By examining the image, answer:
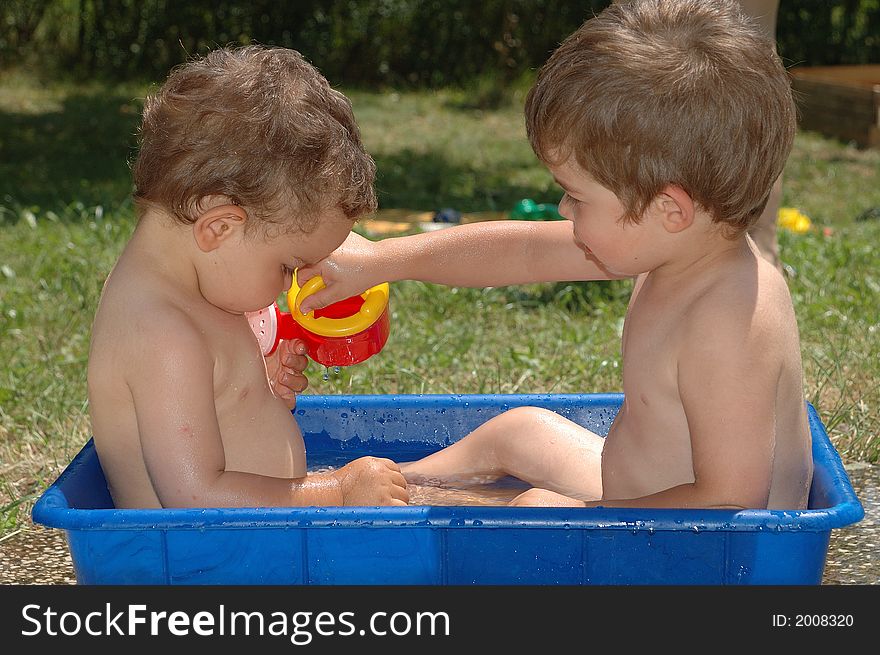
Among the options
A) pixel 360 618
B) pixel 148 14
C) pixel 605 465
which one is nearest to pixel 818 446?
pixel 605 465

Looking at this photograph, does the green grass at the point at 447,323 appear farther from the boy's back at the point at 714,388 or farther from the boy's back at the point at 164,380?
the boy's back at the point at 714,388

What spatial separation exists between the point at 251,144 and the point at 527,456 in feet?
2.92

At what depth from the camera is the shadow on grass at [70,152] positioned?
612 centimetres

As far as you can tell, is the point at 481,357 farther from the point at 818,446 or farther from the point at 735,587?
the point at 735,587

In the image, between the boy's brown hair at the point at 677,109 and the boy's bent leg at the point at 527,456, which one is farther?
the boy's bent leg at the point at 527,456

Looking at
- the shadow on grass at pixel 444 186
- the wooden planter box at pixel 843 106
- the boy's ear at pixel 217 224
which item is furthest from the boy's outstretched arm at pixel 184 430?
the wooden planter box at pixel 843 106

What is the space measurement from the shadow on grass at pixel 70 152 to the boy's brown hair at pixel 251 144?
3.43 m

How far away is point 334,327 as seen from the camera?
248cm

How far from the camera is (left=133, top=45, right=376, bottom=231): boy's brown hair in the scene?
1987 millimetres

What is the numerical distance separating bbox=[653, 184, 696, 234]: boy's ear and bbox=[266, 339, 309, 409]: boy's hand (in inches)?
35.3

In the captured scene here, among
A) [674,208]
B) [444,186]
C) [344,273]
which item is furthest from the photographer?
[444,186]

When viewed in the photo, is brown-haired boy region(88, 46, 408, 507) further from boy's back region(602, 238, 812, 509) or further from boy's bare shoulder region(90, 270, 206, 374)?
boy's back region(602, 238, 812, 509)

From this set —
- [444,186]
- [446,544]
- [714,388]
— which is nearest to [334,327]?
[446,544]

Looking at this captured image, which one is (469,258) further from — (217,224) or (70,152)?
(70,152)
